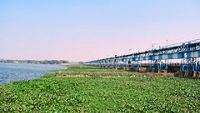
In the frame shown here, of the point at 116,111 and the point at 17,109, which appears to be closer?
the point at 17,109

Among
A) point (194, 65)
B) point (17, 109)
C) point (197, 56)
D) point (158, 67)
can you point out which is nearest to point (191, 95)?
point (17, 109)

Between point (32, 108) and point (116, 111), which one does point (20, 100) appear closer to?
point (32, 108)

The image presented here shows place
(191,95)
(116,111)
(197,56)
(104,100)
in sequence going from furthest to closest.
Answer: (197,56) → (191,95) → (104,100) → (116,111)

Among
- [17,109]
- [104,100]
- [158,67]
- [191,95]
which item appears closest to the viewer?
[17,109]

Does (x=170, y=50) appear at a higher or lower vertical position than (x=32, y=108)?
higher

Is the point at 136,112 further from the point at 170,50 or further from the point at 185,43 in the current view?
the point at 170,50

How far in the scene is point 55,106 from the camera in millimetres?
16609

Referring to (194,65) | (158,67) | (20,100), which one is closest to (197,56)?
(194,65)

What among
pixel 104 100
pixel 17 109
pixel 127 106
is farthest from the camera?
pixel 104 100

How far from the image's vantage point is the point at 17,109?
15047 millimetres

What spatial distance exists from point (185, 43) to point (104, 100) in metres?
45.3

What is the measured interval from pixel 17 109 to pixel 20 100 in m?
2.92

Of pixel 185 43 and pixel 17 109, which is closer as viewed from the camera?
pixel 17 109

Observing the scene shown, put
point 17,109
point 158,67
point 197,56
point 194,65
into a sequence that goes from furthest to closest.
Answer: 1. point 158,67
2. point 194,65
3. point 197,56
4. point 17,109
